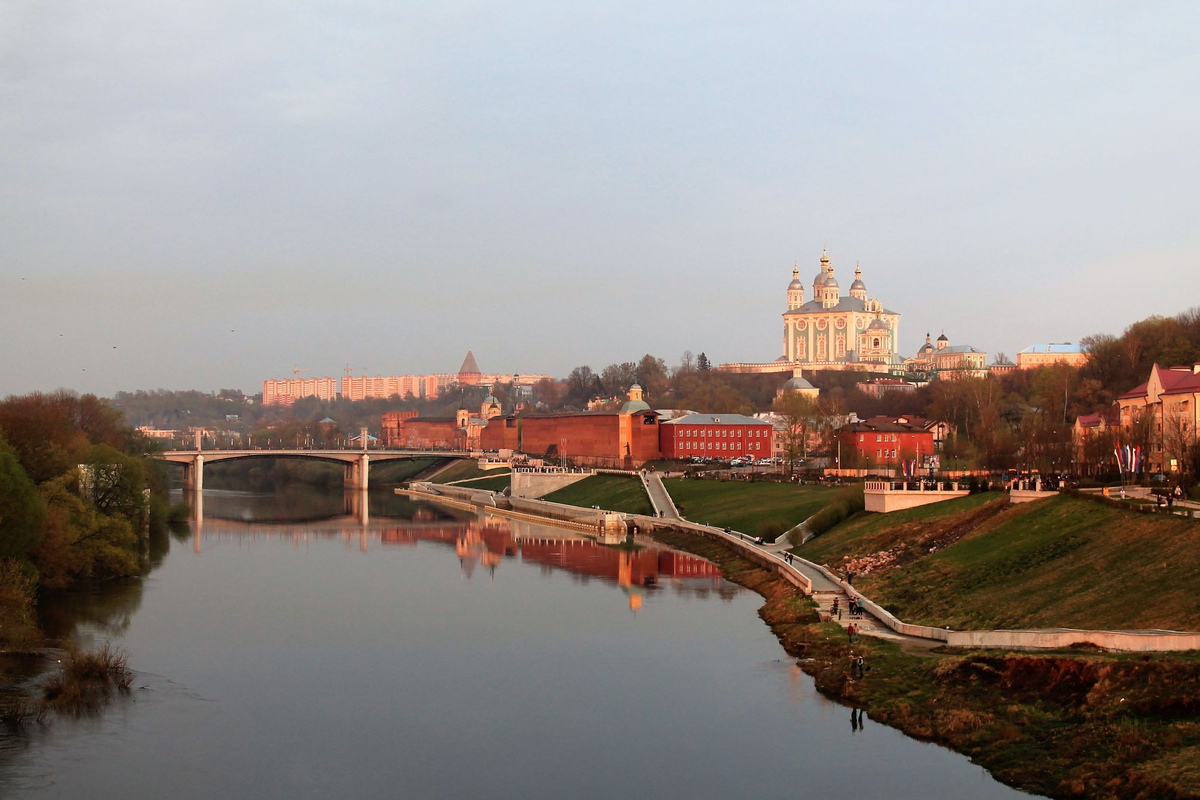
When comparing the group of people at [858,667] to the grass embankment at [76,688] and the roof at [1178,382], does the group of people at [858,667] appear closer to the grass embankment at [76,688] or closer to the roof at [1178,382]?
the grass embankment at [76,688]

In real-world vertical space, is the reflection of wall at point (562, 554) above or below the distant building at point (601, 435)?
below

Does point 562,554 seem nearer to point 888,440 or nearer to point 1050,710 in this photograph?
point 888,440

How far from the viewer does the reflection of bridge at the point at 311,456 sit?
115875 millimetres

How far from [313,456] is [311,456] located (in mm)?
203

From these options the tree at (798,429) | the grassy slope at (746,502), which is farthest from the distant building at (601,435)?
the grassy slope at (746,502)

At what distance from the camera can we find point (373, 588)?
168ft

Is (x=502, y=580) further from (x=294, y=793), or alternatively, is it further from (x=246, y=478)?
(x=246, y=478)

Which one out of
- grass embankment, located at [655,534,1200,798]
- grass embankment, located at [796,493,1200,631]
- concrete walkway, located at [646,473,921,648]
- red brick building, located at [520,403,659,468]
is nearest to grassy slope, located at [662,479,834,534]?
concrete walkway, located at [646,473,921,648]

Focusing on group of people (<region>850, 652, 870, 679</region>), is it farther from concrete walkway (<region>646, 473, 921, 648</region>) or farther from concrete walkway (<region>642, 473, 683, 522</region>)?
concrete walkway (<region>642, 473, 683, 522</region>)

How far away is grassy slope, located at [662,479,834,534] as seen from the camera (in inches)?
2450

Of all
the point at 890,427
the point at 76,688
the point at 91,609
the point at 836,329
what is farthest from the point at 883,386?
the point at 76,688

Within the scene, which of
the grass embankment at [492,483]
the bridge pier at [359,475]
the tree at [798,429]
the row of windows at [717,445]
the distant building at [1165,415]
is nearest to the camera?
the distant building at [1165,415]

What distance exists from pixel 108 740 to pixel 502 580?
27994 millimetres

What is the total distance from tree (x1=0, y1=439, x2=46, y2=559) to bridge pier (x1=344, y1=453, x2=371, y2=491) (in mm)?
84440
